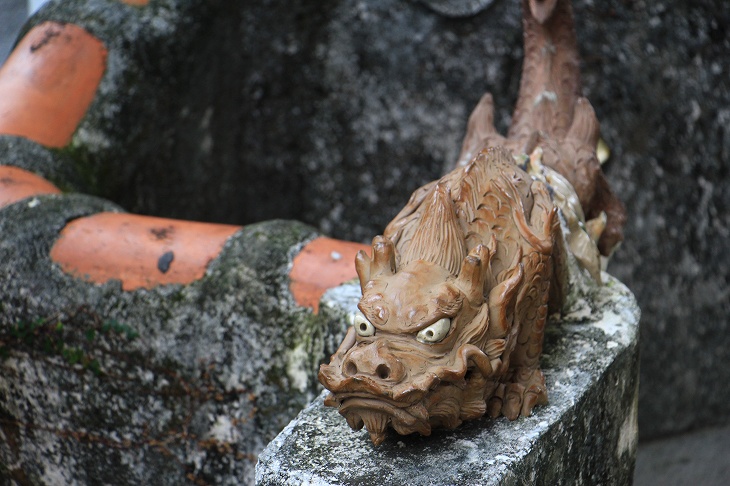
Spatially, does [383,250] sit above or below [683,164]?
above

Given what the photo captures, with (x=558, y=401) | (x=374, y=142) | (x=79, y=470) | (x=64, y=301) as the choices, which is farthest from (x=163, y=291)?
(x=374, y=142)

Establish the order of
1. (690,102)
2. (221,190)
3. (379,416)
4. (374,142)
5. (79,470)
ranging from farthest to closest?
(374,142) < (221,190) < (690,102) < (79,470) < (379,416)

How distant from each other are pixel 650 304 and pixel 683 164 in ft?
1.83

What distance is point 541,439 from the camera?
1524 millimetres

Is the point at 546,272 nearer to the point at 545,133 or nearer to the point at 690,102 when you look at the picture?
the point at 545,133

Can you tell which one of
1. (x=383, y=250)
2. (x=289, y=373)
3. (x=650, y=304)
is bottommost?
(x=650, y=304)

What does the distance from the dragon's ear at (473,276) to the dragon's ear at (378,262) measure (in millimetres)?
118

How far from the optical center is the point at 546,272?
1654 mm

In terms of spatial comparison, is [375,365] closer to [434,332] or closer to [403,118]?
[434,332]

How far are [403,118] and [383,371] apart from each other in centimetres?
258

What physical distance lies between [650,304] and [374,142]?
4.14ft

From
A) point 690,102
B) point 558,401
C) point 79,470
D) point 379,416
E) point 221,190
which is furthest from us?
point 221,190

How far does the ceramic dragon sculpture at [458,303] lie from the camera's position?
4.65ft

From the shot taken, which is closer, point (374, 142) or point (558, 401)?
point (558, 401)
